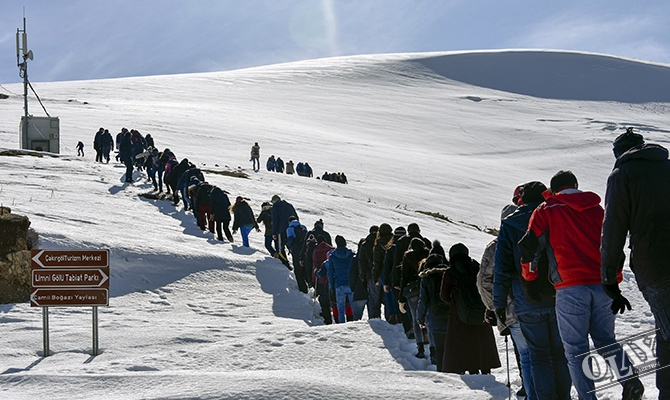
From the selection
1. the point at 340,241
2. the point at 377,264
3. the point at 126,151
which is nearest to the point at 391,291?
the point at 377,264

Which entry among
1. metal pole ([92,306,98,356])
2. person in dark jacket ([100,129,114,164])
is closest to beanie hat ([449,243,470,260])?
metal pole ([92,306,98,356])

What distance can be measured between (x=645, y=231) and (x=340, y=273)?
6.62 metres

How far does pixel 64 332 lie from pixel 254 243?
8583 mm

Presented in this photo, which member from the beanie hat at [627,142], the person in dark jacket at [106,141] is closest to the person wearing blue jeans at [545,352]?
the beanie hat at [627,142]

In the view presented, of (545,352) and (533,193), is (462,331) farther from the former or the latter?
(533,193)

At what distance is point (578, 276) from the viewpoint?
14.9ft

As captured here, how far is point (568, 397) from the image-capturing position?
5141mm

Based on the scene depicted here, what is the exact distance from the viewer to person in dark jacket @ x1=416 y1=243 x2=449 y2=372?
23.3 ft

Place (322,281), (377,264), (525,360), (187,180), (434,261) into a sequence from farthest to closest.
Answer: (187,180) < (322,281) < (377,264) < (434,261) < (525,360)

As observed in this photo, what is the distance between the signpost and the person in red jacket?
4.82m

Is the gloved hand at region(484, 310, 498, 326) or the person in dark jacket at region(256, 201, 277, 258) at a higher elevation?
the gloved hand at region(484, 310, 498, 326)

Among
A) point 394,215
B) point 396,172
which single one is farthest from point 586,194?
point 396,172

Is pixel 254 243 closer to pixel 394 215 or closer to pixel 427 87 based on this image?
pixel 394 215

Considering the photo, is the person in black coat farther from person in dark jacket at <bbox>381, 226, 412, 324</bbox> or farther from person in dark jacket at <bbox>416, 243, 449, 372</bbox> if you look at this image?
person in dark jacket at <bbox>416, 243, 449, 372</bbox>
